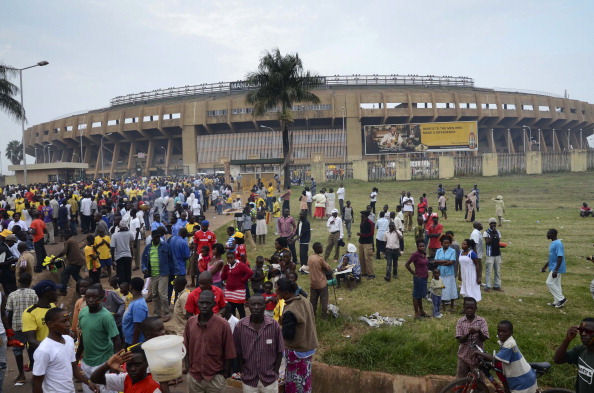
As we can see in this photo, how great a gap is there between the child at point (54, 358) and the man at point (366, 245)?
23.2ft

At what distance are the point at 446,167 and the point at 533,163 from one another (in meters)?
7.54

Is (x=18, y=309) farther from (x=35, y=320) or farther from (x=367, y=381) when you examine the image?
(x=367, y=381)

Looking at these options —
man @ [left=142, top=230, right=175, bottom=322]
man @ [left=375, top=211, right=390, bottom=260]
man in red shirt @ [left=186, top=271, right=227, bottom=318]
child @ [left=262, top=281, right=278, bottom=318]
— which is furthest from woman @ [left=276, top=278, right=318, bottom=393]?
man @ [left=375, top=211, right=390, bottom=260]

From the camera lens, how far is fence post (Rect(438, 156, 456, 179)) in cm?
3400

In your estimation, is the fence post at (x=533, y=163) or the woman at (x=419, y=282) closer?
the woman at (x=419, y=282)

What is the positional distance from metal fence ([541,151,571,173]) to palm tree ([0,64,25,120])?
125 feet

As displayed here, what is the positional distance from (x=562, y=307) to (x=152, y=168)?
6064cm

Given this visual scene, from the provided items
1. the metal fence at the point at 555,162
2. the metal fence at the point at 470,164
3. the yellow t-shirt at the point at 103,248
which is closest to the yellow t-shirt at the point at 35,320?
the yellow t-shirt at the point at 103,248

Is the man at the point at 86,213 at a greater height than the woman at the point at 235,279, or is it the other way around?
the man at the point at 86,213

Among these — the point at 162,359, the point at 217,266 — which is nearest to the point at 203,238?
the point at 217,266

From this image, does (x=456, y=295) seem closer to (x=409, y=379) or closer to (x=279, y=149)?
(x=409, y=379)

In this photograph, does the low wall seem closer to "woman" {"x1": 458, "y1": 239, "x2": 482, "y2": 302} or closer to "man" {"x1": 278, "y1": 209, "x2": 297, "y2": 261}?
"woman" {"x1": 458, "y1": 239, "x2": 482, "y2": 302}

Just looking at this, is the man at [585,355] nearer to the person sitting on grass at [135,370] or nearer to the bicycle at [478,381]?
the bicycle at [478,381]

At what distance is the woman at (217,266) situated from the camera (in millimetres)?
6961
